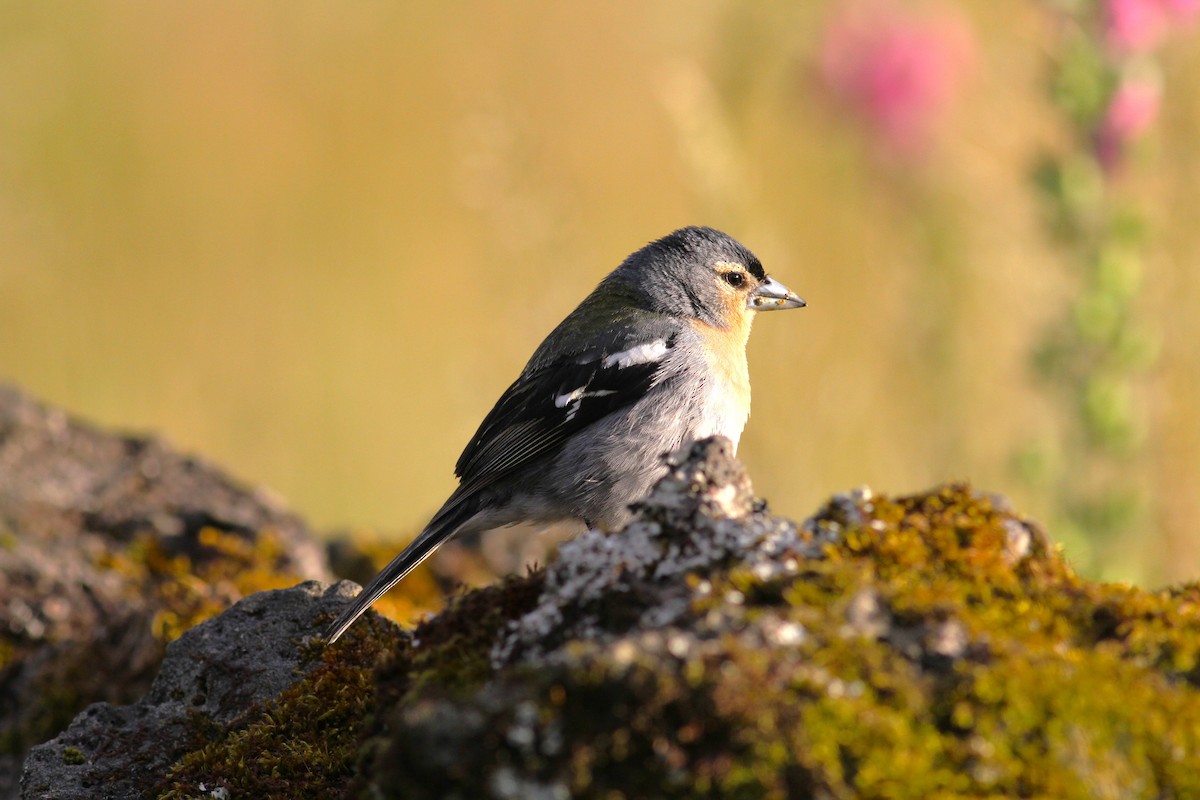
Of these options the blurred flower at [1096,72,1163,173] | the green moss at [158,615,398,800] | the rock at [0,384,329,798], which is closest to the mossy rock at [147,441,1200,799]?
the green moss at [158,615,398,800]

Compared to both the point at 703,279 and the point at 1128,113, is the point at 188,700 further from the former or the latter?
the point at 1128,113

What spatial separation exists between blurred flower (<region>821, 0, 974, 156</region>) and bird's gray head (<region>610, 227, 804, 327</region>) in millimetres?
2131

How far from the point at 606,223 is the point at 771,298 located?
28.4 feet

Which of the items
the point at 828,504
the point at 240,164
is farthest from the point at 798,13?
the point at 240,164

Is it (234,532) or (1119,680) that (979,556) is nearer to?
(1119,680)

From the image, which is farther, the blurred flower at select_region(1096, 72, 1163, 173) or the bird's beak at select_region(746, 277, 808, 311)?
the blurred flower at select_region(1096, 72, 1163, 173)

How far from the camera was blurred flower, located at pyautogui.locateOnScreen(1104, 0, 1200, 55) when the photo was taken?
610cm

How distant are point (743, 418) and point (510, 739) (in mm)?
3413

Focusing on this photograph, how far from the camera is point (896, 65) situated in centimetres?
777

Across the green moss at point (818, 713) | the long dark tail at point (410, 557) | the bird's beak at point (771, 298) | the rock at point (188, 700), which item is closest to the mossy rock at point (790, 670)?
the green moss at point (818, 713)

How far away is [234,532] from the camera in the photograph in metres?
5.40

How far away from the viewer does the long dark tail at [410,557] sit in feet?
11.4

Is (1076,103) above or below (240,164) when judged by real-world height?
below

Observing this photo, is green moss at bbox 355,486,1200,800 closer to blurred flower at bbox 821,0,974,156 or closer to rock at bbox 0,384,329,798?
rock at bbox 0,384,329,798
